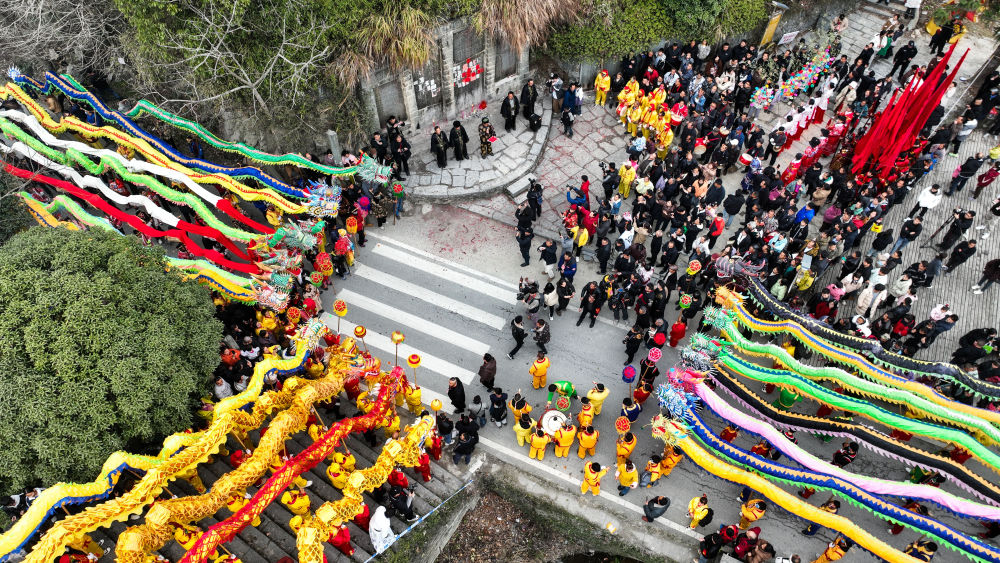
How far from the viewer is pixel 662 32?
20000 mm

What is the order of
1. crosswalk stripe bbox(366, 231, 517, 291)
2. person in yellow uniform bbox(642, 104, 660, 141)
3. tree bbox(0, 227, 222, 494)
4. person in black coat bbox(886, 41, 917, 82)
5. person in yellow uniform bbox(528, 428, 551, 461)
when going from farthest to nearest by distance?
1. person in black coat bbox(886, 41, 917, 82)
2. person in yellow uniform bbox(642, 104, 660, 141)
3. crosswalk stripe bbox(366, 231, 517, 291)
4. person in yellow uniform bbox(528, 428, 551, 461)
5. tree bbox(0, 227, 222, 494)

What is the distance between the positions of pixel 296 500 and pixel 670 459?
6738mm

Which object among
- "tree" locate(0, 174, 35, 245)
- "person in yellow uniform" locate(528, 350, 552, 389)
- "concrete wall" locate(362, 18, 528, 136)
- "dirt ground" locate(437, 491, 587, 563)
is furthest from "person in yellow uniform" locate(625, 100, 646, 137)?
"tree" locate(0, 174, 35, 245)

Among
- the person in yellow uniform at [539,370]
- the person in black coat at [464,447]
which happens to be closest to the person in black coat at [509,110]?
the person in yellow uniform at [539,370]

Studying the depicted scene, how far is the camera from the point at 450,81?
61.8 feet

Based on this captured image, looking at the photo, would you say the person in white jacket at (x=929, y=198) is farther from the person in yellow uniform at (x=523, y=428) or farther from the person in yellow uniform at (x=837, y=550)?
the person in yellow uniform at (x=523, y=428)

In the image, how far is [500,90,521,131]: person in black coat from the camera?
18484 millimetres

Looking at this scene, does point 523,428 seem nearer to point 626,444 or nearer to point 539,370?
point 539,370

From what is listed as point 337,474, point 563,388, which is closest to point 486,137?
point 563,388

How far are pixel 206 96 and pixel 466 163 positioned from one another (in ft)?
23.7

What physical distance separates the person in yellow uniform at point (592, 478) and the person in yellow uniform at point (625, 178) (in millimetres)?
7920

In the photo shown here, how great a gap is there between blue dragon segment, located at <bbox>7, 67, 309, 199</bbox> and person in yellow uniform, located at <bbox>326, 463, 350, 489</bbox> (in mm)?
6676

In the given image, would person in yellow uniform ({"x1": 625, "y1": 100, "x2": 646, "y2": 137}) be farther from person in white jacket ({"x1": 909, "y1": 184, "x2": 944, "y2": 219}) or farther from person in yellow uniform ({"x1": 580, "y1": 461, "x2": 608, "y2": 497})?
person in yellow uniform ({"x1": 580, "y1": 461, "x2": 608, "y2": 497})

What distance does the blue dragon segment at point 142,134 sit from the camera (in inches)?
588
